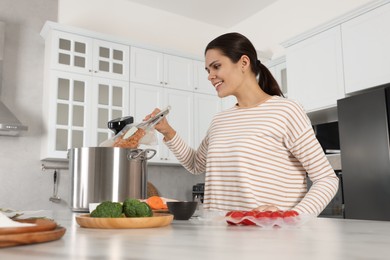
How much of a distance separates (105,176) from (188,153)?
0.38 metres

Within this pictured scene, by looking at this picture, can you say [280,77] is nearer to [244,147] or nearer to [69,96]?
[69,96]

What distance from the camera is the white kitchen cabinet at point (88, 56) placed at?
10.6 feet

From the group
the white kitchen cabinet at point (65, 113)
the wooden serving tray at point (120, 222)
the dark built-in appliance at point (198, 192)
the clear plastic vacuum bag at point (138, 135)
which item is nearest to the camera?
the wooden serving tray at point (120, 222)

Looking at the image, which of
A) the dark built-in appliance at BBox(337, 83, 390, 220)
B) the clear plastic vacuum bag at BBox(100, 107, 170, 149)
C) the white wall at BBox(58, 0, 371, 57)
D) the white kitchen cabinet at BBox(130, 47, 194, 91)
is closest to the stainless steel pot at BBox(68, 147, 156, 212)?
the clear plastic vacuum bag at BBox(100, 107, 170, 149)

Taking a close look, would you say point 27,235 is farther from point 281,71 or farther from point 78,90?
point 281,71

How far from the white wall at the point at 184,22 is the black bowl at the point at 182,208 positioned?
2869 mm

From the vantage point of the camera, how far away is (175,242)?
58 centimetres

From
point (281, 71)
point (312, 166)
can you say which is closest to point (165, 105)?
point (281, 71)

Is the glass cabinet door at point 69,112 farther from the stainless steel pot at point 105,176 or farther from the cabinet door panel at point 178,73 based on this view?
the stainless steel pot at point 105,176

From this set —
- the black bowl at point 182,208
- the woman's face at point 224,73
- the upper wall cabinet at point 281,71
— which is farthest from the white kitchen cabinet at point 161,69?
the black bowl at point 182,208

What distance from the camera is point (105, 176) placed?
5.05ft

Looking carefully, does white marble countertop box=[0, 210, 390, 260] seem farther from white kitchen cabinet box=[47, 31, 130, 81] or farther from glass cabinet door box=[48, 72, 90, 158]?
white kitchen cabinet box=[47, 31, 130, 81]

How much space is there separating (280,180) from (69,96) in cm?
231

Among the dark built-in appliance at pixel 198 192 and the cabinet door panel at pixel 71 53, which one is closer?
the cabinet door panel at pixel 71 53
